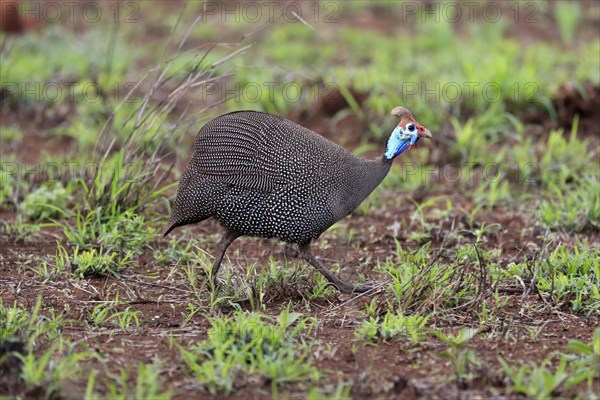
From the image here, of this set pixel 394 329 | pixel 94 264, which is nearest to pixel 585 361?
pixel 394 329

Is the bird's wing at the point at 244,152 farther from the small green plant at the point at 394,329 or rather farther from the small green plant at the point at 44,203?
the small green plant at the point at 44,203

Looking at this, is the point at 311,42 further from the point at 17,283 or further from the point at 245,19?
the point at 17,283

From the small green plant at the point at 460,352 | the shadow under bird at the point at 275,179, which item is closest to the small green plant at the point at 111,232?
the shadow under bird at the point at 275,179

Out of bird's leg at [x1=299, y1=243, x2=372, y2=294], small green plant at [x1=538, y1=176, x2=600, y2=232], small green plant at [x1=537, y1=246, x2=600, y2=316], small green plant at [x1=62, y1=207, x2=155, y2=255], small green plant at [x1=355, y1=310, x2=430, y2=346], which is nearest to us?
small green plant at [x1=355, y1=310, x2=430, y2=346]

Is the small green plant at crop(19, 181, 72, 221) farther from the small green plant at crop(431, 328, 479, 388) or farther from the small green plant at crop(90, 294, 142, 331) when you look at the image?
the small green plant at crop(431, 328, 479, 388)

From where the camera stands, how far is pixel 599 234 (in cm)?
522

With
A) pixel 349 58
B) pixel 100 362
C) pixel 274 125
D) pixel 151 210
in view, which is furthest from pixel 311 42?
pixel 100 362

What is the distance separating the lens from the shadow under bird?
433cm

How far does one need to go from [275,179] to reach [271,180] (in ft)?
0.06

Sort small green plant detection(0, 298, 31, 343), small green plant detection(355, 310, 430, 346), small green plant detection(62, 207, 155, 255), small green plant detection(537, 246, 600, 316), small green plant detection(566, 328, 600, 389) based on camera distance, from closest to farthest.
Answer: small green plant detection(566, 328, 600, 389), small green plant detection(0, 298, 31, 343), small green plant detection(355, 310, 430, 346), small green plant detection(537, 246, 600, 316), small green plant detection(62, 207, 155, 255)

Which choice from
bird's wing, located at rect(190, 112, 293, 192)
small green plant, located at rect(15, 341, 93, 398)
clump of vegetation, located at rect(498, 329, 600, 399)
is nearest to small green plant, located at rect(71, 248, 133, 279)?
bird's wing, located at rect(190, 112, 293, 192)

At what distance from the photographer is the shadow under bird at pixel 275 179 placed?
4.33 meters

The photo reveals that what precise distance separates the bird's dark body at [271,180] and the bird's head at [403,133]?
0.08 metres

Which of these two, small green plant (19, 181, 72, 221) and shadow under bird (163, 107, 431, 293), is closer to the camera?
shadow under bird (163, 107, 431, 293)
